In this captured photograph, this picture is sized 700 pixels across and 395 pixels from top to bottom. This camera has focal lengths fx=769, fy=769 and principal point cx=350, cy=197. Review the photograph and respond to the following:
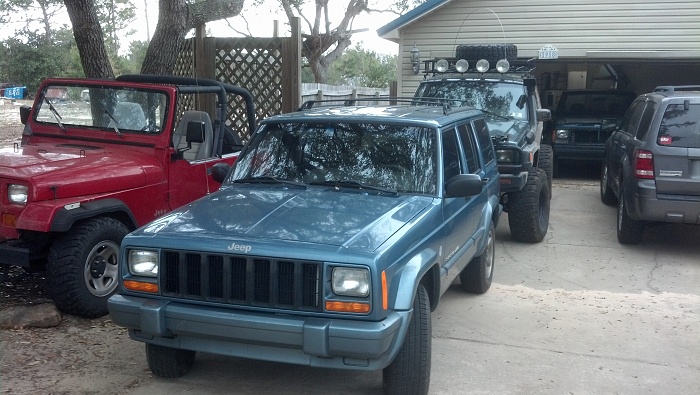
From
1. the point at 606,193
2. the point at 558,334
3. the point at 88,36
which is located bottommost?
the point at 558,334

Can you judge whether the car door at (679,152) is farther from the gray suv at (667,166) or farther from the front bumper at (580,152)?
the front bumper at (580,152)

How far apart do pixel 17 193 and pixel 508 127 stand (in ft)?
18.8

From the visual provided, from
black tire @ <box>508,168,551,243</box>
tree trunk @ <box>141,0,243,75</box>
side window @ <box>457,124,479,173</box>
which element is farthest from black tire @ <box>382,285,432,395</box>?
tree trunk @ <box>141,0,243,75</box>

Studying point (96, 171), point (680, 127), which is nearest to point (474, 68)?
point (680, 127)

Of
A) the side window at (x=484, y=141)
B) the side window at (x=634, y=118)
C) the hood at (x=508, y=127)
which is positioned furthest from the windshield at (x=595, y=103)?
the side window at (x=484, y=141)

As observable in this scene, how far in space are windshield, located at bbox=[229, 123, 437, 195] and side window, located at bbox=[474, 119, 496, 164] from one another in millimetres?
1349

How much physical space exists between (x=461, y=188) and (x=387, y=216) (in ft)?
2.30

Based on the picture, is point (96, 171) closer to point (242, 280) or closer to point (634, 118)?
point (242, 280)

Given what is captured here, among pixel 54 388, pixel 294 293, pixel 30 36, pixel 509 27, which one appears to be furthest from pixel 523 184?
pixel 30 36

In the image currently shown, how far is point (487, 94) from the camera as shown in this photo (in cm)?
988

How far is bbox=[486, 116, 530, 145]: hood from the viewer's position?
888 centimetres

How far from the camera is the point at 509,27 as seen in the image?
→ 15.1m

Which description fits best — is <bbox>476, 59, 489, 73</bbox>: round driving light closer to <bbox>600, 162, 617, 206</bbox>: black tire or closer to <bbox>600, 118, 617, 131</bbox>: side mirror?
<bbox>600, 162, 617, 206</bbox>: black tire

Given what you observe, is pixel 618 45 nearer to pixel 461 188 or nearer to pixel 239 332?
pixel 461 188
